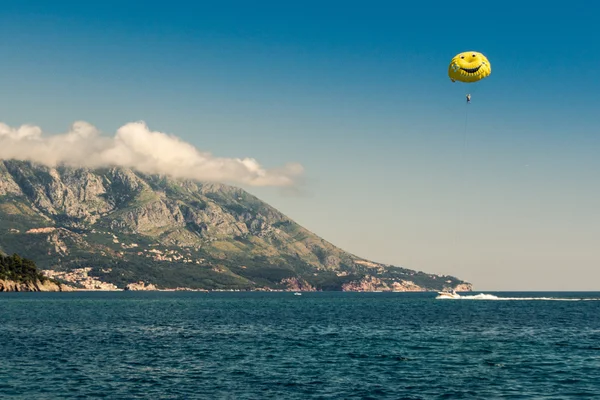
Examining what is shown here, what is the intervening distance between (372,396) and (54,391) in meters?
31.3

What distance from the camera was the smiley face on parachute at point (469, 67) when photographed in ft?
329

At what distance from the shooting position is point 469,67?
100m

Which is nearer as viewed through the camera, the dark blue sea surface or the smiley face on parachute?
the dark blue sea surface

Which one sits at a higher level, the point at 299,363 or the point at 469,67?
the point at 469,67

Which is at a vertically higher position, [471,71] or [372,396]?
[471,71]

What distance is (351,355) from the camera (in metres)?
90.8

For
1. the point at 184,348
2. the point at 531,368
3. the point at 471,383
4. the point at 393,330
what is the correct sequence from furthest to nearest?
the point at 393,330 < the point at 184,348 < the point at 531,368 < the point at 471,383

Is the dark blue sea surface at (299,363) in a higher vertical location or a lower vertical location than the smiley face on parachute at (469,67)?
lower

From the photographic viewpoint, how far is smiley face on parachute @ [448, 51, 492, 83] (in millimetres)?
100375

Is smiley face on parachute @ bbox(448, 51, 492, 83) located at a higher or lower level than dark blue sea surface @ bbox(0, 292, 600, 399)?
higher

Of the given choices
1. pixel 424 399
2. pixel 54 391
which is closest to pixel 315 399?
pixel 424 399

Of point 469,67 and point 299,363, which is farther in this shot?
point 469,67

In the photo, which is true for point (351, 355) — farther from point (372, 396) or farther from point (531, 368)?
point (372, 396)

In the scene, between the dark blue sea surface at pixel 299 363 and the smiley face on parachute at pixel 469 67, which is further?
the smiley face on parachute at pixel 469 67
